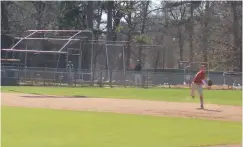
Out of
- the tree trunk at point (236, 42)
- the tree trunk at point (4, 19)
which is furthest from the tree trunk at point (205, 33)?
the tree trunk at point (4, 19)

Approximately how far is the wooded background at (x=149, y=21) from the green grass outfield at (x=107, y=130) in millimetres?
39426

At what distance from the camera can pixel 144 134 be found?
1367 cm

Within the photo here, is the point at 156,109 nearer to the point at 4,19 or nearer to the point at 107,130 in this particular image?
the point at 107,130

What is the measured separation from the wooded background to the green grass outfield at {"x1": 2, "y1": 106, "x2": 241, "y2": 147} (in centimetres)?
3943

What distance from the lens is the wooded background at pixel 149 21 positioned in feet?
200

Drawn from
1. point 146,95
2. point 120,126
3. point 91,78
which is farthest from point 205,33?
point 120,126

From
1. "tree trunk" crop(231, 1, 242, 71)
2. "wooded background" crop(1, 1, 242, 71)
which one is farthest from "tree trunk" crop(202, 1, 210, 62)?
"tree trunk" crop(231, 1, 242, 71)

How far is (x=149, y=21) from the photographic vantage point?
7800 centimetres

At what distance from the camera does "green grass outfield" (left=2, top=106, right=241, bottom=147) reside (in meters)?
12.1

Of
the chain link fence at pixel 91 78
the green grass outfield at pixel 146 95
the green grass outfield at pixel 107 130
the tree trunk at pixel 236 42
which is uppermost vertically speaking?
the tree trunk at pixel 236 42

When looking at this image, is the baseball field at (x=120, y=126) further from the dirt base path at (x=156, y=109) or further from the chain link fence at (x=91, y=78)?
the chain link fence at (x=91, y=78)

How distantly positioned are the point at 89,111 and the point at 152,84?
26220 mm

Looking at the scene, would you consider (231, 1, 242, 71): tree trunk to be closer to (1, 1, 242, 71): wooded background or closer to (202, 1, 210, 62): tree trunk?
(1, 1, 242, 71): wooded background

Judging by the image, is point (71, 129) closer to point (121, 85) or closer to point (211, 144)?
point (211, 144)
